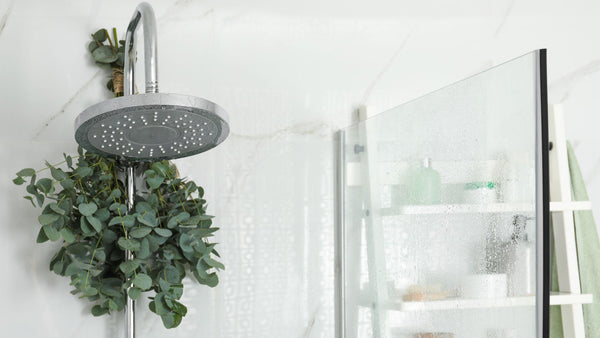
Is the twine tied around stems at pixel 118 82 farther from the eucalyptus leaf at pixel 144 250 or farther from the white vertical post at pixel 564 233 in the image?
the white vertical post at pixel 564 233

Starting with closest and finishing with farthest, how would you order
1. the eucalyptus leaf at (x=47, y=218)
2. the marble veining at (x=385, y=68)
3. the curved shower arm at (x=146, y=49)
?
the curved shower arm at (x=146, y=49)
the eucalyptus leaf at (x=47, y=218)
the marble veining at (x=385, y=68)

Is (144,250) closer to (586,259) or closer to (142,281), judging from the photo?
(142,281)

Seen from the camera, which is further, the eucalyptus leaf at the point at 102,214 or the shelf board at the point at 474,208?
the eucalyptus leaf at the point at 102,214

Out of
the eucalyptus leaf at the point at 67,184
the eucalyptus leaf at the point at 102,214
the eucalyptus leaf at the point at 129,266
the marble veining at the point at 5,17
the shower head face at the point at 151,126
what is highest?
the marble veining at the point at 5,17

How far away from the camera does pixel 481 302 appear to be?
802 millimetres

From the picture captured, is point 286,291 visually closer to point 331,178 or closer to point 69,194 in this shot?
point 331,178

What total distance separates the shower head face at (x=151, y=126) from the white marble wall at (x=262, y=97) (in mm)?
340

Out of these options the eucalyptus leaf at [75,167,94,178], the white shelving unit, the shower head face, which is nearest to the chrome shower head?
the shower head face

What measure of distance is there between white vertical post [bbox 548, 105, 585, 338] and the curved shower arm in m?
0.86

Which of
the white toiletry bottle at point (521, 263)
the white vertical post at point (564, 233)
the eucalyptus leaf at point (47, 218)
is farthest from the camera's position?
the white vertical post at point (564, 233)

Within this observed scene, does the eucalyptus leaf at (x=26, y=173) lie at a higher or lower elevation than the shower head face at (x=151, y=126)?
lower

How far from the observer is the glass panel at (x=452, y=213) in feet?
2.36

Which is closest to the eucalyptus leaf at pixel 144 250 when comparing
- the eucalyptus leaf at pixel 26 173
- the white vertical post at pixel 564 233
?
the eucalyptus leaf at pixel 26 173

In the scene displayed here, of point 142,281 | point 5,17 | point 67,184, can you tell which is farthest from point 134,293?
point 5,17
